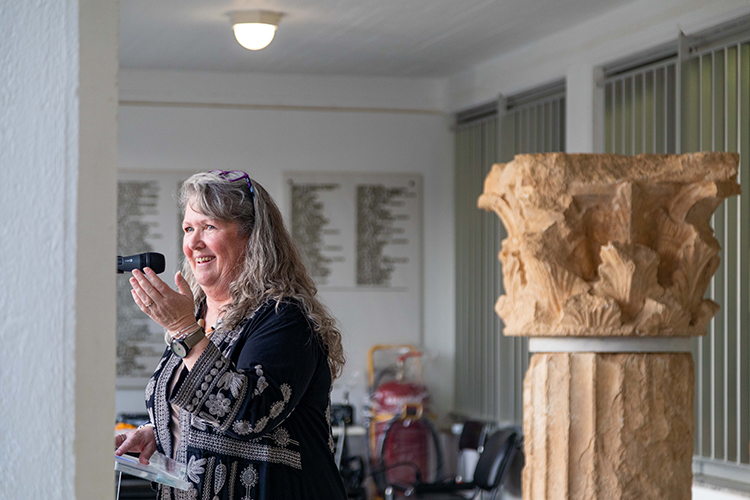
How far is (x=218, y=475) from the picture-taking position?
1763mm

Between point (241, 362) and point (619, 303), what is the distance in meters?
1.38

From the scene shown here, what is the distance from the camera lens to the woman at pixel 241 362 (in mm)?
1643

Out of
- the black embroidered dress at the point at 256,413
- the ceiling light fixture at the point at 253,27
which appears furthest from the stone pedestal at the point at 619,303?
the ceiling light fixture at the point at 253,27

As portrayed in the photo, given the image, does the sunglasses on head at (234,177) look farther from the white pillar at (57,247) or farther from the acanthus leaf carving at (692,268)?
the acanthus leaf carving at (692,268)

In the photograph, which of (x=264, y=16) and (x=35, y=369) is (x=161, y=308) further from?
(x=264, y=16)

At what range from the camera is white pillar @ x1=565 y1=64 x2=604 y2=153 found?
5055 millimetres

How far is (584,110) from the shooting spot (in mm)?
5121

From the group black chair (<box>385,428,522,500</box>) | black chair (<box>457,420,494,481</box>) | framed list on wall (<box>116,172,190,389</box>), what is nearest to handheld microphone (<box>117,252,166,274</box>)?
black chair (<box>385,428,522,500</box>)

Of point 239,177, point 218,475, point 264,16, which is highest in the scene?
point 264,16

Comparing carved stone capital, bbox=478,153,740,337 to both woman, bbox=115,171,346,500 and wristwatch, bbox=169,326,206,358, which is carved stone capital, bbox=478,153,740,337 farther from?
wristwatch, bbox=169,326,206,358

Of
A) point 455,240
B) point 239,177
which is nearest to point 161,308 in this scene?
point 239,177

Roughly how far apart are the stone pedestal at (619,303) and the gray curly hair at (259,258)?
3.17ft

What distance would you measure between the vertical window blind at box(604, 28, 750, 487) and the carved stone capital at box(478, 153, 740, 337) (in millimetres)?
1438

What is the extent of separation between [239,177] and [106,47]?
102cm
